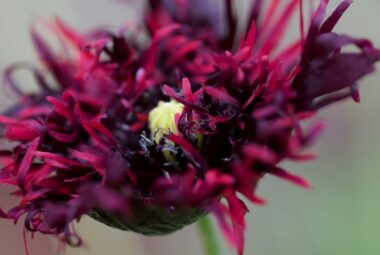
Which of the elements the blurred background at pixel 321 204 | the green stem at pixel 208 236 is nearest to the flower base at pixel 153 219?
the green stem at pixel 208 236

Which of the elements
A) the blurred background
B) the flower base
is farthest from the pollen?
Result: the blurred background

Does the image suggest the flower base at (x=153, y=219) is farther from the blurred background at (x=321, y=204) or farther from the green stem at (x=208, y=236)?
the blurred background at (x=321, y=204)

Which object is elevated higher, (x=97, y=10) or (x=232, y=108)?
(x=232, y=108)

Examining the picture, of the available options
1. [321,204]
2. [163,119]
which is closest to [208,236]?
[163,119]

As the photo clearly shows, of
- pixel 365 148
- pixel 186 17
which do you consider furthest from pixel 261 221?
→ pixel 186 17

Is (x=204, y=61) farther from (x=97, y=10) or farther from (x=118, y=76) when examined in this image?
(x=97, y=10)

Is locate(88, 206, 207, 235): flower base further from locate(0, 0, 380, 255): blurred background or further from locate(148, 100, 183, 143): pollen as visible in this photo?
locate(0, 0, 380, 255): blurred background
